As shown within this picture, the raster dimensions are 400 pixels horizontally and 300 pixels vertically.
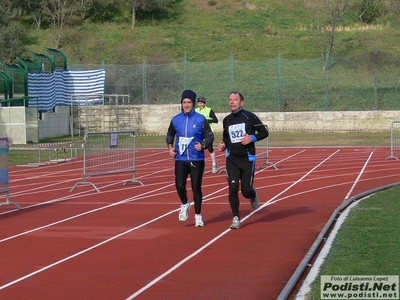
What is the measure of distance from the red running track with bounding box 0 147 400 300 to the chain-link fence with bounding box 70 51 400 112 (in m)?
21.8

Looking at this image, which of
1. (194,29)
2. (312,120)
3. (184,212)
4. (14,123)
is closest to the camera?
(184,212)

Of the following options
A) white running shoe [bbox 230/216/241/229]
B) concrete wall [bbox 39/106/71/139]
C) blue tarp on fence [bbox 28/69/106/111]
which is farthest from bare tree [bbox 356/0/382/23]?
white running shoe [bbox 230/216/241/229]

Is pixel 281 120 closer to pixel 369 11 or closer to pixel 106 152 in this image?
pixel 106 152

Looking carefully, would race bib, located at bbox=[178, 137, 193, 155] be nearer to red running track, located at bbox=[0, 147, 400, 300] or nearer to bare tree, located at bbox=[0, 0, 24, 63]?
red running track, located at bbox=[0, 147, 400, 300]

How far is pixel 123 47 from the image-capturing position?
58.2m

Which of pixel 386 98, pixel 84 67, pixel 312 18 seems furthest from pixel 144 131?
pixel 312 18

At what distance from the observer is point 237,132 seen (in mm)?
12086

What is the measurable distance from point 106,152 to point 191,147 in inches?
280

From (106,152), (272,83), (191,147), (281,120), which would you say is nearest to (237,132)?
(191,147)

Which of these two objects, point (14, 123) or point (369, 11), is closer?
point (14, 123)

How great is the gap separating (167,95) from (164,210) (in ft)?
98.3

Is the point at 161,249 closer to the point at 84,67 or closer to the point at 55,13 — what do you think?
the point at 84,67

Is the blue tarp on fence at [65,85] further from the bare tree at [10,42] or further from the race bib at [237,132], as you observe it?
the race bib at [237,132]

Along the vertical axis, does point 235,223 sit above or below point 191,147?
below
